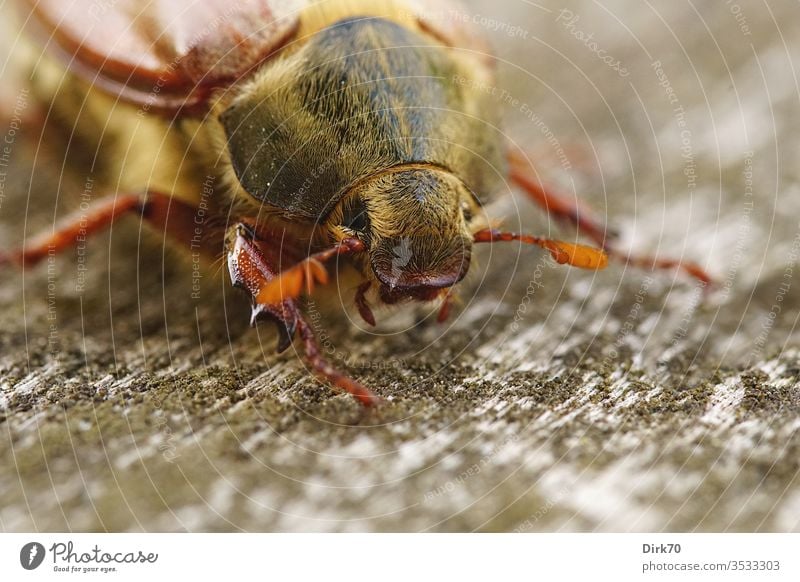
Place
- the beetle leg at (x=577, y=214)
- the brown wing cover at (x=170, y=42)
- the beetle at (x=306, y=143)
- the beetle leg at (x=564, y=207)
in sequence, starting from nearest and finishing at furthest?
the beetle at (x=306, y=143)
the brown wing cover at (x=170, y=42)
the beetle leg at (x=577, y=214)
the beetle leg at (x=564, y=207)

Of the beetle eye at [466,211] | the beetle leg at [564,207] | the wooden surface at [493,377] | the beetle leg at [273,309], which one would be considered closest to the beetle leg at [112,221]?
the wooden surface at [493,377]

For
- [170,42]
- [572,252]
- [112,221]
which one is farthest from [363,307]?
[170,42]

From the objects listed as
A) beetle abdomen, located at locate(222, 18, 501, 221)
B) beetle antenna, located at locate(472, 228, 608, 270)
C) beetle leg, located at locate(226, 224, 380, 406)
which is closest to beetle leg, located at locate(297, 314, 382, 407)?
beetle leg, located at locate(226, 224, 380, 406)

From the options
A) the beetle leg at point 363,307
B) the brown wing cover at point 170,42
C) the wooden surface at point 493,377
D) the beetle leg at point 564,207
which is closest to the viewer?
the wooden surface at point 493,377
